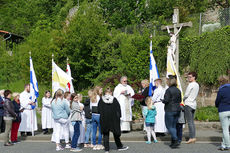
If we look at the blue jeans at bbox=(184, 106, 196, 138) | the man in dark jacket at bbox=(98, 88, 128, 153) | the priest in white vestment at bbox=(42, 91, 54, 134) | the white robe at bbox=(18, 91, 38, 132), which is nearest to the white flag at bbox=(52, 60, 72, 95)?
the priest in white vestment at bbox=(42, 91, 54, 134)

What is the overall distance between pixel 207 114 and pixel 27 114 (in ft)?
23.5

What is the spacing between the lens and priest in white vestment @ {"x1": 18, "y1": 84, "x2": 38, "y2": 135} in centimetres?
1259

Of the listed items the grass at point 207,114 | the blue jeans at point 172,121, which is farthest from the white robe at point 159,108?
the grass at point 207,114

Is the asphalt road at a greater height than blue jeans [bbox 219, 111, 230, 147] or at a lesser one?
lesser

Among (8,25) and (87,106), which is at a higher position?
(8,25)

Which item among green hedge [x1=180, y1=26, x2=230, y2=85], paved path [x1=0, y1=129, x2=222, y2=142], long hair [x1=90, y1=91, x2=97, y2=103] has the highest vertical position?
green hedge [x1=180, y1=26, x2=230, y2=85]

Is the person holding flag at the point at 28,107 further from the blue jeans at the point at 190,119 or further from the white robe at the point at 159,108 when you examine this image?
the blue jeans at the point at 190,119

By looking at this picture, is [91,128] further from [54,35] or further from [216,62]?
[54,35]

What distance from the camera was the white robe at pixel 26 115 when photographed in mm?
12594

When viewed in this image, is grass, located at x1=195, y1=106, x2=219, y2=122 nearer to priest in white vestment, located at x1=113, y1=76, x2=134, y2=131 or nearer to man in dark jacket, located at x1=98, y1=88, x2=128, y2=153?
priest in white vestment, located at x1=113, y1=76, x2=134, y2=131

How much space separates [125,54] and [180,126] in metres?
9.09

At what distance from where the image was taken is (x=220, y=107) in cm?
884

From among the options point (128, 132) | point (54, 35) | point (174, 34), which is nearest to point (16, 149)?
point (128, 132)

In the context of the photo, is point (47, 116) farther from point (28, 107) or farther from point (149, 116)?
point (149, 116)
